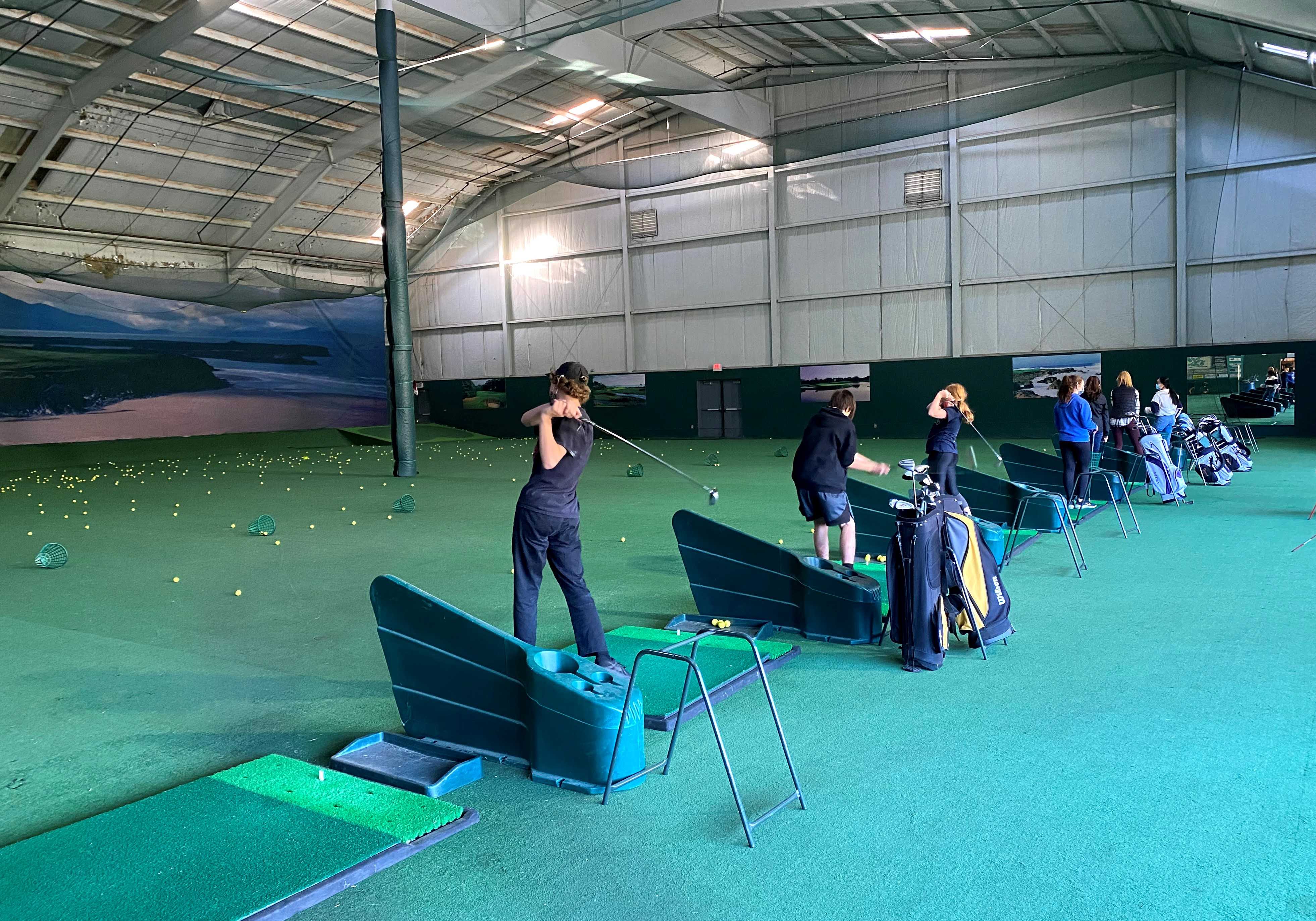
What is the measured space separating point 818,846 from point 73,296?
22.6 metres

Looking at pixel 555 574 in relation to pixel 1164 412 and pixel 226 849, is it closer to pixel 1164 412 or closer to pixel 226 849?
Answer: pixel 226 849

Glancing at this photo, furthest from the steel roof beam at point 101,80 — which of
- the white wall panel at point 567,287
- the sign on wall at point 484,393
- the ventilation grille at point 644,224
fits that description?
the sign on wall at point 484,393

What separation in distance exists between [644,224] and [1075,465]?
53.0 ft

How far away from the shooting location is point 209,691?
14.4 ft

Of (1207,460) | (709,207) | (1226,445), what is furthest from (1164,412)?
(709,207)

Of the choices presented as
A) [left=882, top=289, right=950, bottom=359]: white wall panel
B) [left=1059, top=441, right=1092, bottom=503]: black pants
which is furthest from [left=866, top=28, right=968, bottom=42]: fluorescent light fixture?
[left=1059, top=441, right=1092, bottom=503]: black pants

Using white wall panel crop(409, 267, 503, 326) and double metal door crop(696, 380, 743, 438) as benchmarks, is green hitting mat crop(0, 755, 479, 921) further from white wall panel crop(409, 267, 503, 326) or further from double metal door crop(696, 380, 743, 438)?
white wall panel crop(409, 267, 503, 326)

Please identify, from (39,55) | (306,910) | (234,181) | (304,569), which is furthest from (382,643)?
(234,181)

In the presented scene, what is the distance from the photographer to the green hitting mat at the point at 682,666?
389 centimetres

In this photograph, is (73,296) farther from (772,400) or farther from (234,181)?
(772,400)

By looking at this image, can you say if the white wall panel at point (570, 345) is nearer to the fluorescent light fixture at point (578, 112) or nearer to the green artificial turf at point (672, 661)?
the fluorescent light fixture at point (578, 112)

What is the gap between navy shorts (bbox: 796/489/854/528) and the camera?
20.0 ft

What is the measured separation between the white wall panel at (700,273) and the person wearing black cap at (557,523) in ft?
59.8

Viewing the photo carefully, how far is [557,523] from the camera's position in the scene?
13.9ft
